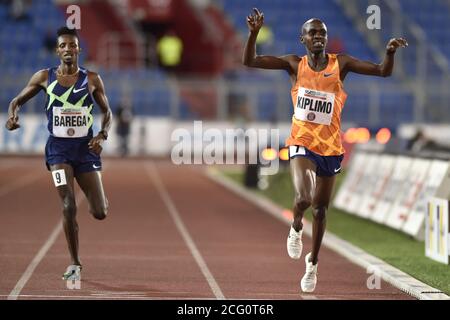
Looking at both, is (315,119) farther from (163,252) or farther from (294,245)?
(163,252)

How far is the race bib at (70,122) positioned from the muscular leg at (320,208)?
2.09m

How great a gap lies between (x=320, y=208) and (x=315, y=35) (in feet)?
4.83

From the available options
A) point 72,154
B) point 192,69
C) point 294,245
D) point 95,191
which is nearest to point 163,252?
point 95,191

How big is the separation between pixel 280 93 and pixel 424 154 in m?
22.9

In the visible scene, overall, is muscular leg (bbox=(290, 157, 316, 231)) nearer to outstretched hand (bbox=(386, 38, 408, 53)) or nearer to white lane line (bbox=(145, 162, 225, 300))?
white lane line (bbox=(145, 162, 225, 300))

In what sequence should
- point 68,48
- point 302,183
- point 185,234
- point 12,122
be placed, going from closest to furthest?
point 302,183, point 68,48, point 12,122, point 185,234

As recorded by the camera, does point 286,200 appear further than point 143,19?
No

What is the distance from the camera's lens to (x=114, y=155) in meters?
42.7

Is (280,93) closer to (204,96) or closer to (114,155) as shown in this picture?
(204,96)

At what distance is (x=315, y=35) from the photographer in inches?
402

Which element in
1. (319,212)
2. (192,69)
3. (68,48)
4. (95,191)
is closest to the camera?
(319,212)

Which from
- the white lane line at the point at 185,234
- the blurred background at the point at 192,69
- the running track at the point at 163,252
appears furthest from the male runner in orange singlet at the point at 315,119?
the blurred background at the point at 192,69

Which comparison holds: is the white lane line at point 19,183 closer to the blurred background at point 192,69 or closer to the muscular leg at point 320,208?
the blurred background at point 192,69

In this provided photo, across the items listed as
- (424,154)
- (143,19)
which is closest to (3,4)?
(143,19)
